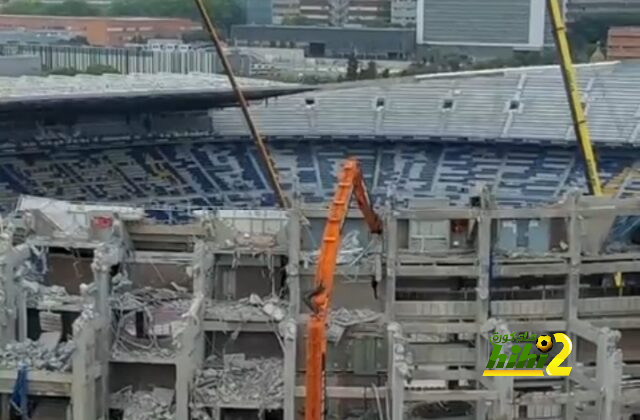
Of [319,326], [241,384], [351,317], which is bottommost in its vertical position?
[241,384]

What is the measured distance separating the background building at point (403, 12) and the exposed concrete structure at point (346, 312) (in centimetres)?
7539

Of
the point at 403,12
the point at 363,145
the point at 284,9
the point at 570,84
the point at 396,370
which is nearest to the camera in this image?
the point at 396,370

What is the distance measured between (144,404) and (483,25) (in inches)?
2703

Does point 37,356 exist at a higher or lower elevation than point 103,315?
lower

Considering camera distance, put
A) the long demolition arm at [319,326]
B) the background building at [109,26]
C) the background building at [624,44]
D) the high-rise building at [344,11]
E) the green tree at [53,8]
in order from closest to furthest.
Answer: the long demolition arm at [319,326] < the background building at [624,44] < the background building at [109,26] < the green tree at [53,8] < the high-rise building at [344,11]

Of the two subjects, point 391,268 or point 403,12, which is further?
point 403,12

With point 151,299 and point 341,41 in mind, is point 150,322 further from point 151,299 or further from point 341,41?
point 341,41

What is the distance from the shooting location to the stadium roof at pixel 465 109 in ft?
142

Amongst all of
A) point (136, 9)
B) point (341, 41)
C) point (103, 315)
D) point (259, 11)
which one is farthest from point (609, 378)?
point (259, 11)

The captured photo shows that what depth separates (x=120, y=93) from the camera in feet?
132

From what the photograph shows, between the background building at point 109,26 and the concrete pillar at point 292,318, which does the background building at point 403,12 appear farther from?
the concrete pillar at point 292,318

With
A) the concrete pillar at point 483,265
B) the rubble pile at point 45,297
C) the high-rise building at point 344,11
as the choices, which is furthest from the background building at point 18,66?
the high-rise building at point 344,11

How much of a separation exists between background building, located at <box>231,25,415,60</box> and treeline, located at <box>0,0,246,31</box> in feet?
29.0

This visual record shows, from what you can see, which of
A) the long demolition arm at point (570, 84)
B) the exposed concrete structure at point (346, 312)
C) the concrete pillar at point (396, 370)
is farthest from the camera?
the long demolition arm at point (570, 84)
